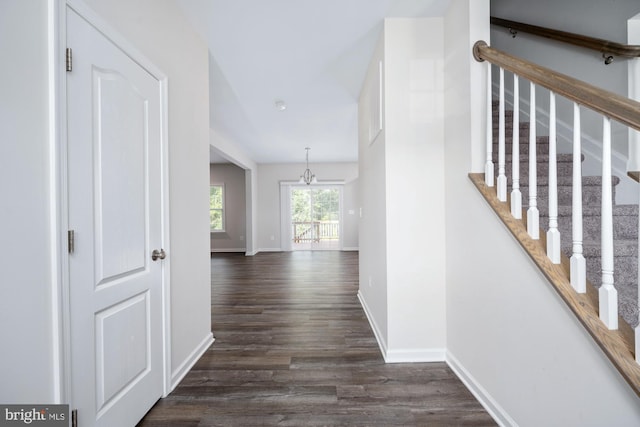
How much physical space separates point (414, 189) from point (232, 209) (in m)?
7.11

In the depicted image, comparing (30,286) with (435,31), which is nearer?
(30,286)

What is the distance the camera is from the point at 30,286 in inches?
38.1

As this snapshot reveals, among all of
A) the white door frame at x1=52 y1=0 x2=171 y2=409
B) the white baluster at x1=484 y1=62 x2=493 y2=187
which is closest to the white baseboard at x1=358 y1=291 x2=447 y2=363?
the white baluster at x1=484 y1=62 x2=493 y2=187

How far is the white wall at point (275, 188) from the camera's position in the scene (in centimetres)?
809

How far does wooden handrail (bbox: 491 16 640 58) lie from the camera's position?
6.39 feet

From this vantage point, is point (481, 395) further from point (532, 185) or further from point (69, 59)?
point (69, 59)

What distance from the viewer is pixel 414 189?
6.78 ft

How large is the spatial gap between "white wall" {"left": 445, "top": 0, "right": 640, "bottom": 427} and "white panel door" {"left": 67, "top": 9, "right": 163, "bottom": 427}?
1.92 m

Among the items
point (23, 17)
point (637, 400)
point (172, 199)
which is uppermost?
point (23, 17)

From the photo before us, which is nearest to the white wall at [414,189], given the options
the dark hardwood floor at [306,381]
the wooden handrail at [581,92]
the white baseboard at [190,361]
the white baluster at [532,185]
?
the dark hardwood floor at [306,381]

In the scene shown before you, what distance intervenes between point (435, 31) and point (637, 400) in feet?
7.52

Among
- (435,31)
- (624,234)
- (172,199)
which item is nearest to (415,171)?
(435,31)

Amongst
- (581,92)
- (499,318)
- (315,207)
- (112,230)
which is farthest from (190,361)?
(315,207)

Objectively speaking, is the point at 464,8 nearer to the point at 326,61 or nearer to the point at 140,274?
the point at 326,61
